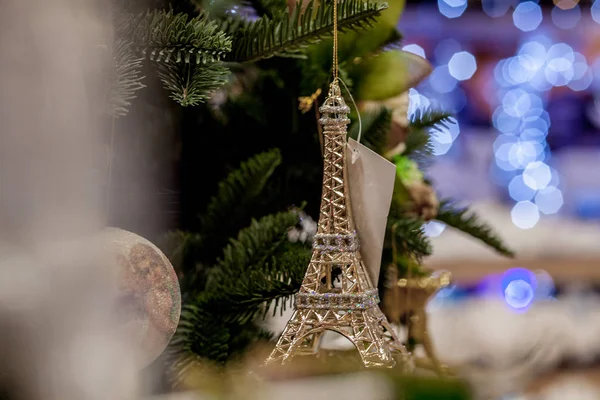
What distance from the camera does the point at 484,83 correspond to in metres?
2.25

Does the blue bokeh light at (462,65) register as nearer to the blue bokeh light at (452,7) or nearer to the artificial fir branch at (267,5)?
the blue bokeh light at (452,7)

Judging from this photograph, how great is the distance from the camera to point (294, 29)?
469mm

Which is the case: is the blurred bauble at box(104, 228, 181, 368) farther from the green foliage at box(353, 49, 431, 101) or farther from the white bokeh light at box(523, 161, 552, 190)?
the white bokeh light at box(523, 161, 552, 190)

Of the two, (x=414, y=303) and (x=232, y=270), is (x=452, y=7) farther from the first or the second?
(x=232, y=270)

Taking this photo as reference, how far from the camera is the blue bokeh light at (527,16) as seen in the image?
2258 mm

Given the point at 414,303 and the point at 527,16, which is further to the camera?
the point at 527,16

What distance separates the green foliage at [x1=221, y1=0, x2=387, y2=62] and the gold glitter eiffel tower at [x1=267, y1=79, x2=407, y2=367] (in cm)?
4

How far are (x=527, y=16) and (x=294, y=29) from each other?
2.04m

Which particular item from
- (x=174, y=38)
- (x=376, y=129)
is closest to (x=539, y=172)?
(x=376, y=129)

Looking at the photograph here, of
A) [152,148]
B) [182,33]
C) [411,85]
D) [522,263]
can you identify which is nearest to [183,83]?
[182,33]

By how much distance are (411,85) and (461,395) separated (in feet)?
1.51

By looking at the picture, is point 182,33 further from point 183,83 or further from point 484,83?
point 484,83

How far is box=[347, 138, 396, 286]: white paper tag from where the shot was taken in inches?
18.5

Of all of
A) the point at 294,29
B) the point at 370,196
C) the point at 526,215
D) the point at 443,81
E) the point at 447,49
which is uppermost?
the point at 447,49
